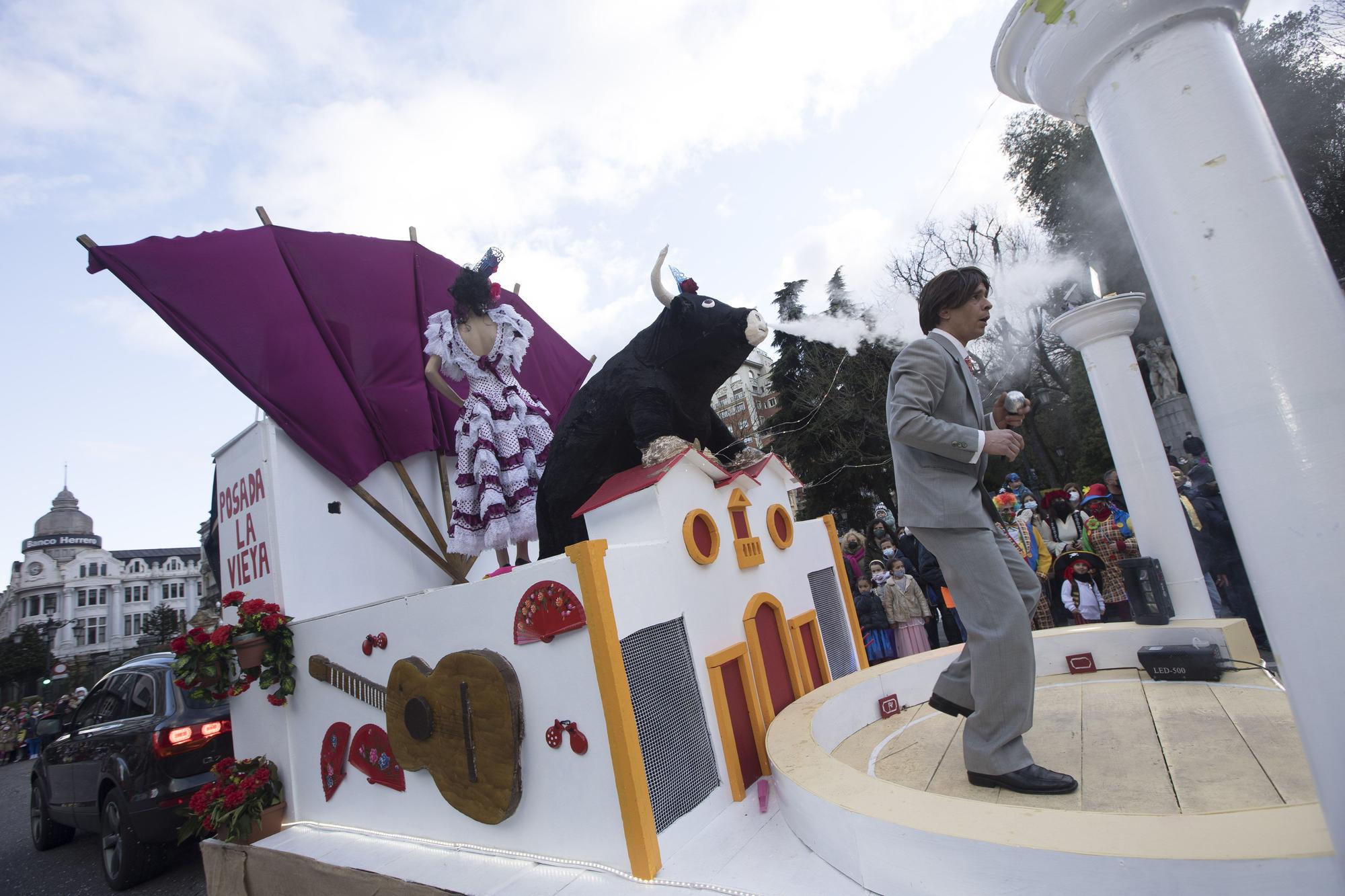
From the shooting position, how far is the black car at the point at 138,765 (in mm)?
4430

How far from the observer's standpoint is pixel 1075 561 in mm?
5848

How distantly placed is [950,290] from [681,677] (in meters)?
1.71

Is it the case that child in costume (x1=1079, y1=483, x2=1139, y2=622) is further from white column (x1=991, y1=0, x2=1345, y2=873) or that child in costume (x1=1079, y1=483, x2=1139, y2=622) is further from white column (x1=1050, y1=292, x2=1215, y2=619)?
white column (x1=991, y1=0, x2=1345, y2=873)

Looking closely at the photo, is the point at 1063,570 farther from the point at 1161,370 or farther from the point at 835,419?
the point at 1161,370

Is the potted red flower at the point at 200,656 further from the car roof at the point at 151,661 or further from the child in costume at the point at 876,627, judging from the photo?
the child in costume at the point at 876,627

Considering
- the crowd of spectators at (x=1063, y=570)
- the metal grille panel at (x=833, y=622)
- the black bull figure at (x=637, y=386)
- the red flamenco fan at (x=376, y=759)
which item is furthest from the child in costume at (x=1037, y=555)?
the red flamenco fan at (x=376, y=759)

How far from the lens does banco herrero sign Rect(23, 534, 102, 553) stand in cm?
5934

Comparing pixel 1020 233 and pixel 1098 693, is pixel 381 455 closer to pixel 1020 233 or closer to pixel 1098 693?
pixel 1098 693

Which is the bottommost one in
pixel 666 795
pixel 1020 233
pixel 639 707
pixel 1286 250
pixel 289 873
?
pixel 289 873

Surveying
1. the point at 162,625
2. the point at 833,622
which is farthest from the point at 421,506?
the point at 162,625

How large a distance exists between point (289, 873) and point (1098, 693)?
12.5 feet

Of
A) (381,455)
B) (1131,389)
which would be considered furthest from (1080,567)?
(381,455)

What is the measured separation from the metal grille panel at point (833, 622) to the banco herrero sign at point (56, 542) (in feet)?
255

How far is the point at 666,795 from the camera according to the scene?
2377 millimetres
